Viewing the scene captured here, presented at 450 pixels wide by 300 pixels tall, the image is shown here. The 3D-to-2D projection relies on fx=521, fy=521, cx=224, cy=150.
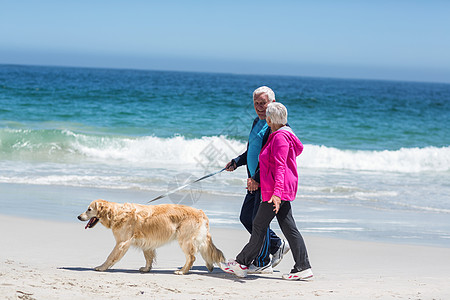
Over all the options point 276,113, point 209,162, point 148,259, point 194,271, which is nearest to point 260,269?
point 194,271

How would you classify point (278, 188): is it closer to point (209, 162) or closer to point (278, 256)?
point (278, 256)

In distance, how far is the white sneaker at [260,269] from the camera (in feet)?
15.9

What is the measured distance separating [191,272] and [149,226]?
60cm

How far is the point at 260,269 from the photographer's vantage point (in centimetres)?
488

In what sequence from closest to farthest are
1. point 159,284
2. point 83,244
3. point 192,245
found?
1. point 159,284
2. point 192,245
3. point 83,244

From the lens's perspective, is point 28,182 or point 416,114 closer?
point 28,182

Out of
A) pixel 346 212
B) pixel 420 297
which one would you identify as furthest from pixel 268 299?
pixel 346 212

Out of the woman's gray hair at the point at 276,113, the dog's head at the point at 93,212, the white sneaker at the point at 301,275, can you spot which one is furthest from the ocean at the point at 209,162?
the woman's gray hair at the point at 276,113

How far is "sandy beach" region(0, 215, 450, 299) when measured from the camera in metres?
4.02

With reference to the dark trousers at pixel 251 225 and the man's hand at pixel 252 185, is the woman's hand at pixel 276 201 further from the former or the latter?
the dark trousers at pixel 251 225

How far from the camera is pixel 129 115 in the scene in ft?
73.2

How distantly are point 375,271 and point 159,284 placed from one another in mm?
2219

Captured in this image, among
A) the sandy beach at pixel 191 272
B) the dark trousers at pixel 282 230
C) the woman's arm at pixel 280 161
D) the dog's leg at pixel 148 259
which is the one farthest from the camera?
the dog's leg at pixel 148 259

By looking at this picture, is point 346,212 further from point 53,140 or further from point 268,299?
point 53,140
